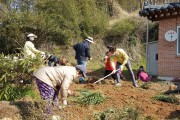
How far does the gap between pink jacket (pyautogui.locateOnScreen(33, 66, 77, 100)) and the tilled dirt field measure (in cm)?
45

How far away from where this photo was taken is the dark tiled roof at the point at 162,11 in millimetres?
13609

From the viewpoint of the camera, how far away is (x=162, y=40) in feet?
47.5

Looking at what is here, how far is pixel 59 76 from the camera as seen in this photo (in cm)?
732

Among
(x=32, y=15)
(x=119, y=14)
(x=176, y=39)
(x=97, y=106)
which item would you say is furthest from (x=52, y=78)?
(x=119, y=14)

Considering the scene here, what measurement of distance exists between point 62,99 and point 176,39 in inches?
299

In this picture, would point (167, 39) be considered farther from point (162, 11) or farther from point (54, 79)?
point (54, 79)

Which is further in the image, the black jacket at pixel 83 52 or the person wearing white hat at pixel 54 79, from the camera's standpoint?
the black jacket at pixel 83 52

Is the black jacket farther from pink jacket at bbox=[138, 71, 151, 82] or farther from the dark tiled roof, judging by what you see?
the dark tiled roof

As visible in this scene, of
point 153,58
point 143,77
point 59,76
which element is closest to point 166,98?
point 59,76

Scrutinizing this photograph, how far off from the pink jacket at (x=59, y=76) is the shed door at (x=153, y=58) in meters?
8.53

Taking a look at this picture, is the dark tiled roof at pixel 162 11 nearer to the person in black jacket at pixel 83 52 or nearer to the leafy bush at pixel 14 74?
the person in black jacket at pixel 83 52

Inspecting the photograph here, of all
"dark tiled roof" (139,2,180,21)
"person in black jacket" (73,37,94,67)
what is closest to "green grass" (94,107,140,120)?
"person in black jacket" (73,37,94,67)

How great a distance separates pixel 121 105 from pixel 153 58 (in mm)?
7033

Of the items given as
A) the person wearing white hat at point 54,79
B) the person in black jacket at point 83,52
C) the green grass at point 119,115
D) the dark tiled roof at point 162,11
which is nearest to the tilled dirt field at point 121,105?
the person wearing white hat at point 54,79
